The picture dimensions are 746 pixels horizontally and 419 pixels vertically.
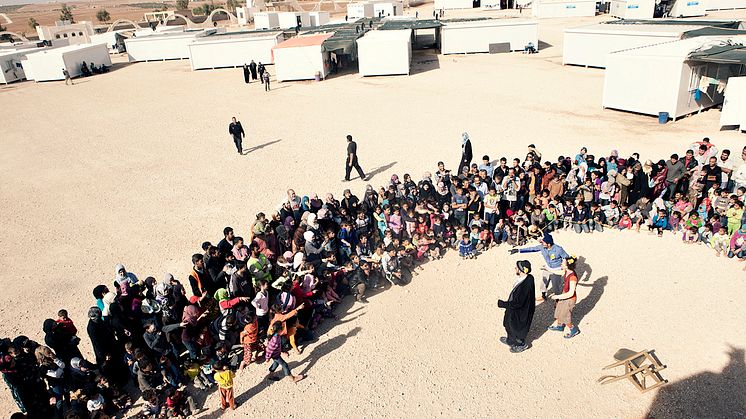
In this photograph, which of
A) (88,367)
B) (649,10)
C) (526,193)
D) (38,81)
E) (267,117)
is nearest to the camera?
(88,367)

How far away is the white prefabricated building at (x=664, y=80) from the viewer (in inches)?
697

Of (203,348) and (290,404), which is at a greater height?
(203,348)

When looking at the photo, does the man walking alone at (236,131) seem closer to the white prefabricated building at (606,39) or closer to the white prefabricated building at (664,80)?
the white prefabricated building at (664,80)

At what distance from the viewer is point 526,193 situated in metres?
11.5

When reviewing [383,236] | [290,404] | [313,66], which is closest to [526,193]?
[383,236]

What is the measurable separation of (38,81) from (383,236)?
3840 centimetres

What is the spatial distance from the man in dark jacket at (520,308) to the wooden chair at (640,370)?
1205 mm

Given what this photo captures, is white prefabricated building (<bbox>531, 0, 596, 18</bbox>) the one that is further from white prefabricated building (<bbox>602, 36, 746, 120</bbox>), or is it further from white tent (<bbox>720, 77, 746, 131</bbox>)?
white tent (<bbox>720, 77, 746, 131</bbox>)

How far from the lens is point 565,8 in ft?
176

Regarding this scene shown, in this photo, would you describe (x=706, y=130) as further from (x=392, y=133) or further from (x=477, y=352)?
(x=477, y=352)

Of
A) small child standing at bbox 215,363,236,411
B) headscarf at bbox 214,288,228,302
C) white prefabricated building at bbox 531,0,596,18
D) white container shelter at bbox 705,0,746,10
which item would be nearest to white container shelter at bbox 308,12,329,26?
white prefabricated building at bbox 531,0,596,18

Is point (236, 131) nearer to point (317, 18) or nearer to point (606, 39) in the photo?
point (606, 39)

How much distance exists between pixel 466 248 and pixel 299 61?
73.4ft

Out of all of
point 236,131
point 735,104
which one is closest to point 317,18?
point 236,131
